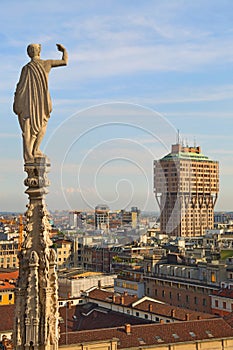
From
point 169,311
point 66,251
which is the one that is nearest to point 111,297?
point 169,311

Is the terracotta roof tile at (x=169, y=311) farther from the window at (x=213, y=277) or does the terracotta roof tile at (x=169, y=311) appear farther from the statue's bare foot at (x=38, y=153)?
the statue's bare foot at (x=38, y=153)

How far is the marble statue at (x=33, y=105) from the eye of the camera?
587cm

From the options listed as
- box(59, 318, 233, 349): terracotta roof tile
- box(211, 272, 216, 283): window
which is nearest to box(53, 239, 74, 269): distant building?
box(211, 272, 216, 283): window

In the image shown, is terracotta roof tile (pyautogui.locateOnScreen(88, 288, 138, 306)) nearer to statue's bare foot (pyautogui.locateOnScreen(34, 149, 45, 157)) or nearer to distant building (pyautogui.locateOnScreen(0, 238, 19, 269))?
statue's bare foot (pyautogui.locateOnScreen(34, 149, 45, 157))

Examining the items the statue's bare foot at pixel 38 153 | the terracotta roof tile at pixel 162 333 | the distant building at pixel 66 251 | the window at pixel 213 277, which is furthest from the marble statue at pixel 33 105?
the distant building at pixel 66 251

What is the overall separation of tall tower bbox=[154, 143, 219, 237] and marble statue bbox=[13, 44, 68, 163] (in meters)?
100

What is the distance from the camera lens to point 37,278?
5672 mm

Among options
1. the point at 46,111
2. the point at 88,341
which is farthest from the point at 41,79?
the point at 88,341

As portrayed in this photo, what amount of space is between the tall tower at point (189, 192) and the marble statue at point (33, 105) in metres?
100

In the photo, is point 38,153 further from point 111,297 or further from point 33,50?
point 111,297

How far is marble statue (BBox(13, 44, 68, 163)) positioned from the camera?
5.87 meters

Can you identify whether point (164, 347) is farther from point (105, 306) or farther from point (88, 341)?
point (105, 306)

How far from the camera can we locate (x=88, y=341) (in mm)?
23891

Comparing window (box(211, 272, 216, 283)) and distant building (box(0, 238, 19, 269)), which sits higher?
distant building (box(0, 238, 19, 269))
